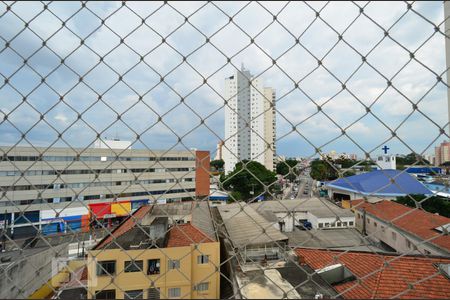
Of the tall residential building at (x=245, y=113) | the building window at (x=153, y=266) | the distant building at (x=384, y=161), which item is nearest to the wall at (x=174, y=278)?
the building window at (x=153, y=266)

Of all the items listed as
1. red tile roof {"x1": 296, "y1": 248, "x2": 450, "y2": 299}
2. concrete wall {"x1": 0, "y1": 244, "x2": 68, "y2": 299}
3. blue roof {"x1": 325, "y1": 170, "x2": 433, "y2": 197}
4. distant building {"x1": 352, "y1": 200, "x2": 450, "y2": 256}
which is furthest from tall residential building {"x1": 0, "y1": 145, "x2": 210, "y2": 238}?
distant building {"x1": 352, "y1": 200, "x2": 450, "y2": 256}

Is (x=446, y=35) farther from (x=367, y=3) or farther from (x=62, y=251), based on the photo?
(x=62, y=251)

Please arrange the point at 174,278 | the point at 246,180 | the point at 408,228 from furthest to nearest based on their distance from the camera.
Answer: the point at 246,180, the point at 408,228, the point at 174,278

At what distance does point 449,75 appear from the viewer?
0.80m

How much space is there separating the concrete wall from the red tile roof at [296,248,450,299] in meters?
1.18

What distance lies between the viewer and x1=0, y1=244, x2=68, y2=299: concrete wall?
867mm

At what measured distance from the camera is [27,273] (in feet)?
3.09

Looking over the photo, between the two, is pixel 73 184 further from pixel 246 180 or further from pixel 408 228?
pixel 246 180

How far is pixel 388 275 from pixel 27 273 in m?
2.28

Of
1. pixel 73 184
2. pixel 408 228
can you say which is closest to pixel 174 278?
pixel 73 184

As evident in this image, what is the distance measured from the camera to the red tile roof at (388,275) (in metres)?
1.29

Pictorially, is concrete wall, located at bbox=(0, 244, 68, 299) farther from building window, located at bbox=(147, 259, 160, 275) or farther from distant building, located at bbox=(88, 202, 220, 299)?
building window, located at bbox=(147, 259, 160, 275)

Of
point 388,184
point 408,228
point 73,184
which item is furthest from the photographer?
point 408,228

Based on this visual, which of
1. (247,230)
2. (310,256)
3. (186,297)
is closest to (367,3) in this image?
(186,297)
